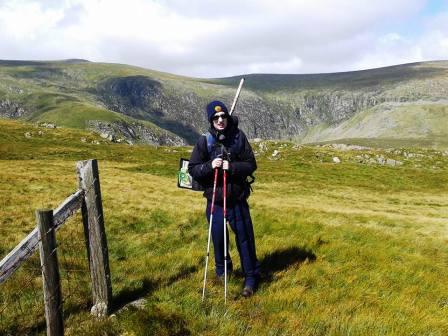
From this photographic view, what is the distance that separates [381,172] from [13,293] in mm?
62028

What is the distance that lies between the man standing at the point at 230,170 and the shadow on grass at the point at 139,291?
1281mm

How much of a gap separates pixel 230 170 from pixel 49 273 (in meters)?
3.57

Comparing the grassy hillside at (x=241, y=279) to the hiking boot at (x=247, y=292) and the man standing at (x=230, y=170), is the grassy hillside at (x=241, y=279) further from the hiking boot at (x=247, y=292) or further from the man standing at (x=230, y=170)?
the man standing at (x=230, y=170)

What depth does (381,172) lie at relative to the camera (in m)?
63.7

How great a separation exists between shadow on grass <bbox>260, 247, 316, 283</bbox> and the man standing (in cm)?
97

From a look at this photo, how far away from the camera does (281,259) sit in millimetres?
10625

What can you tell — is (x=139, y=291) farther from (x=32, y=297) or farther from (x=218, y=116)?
(x=218, y=116)

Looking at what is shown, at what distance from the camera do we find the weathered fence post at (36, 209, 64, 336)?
564 centimetres

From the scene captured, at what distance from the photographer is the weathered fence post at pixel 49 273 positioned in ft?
18.5

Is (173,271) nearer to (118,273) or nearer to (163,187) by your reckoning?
(118,273)

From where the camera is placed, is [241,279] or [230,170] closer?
[230,170]

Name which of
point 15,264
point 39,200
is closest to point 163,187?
point 39,200

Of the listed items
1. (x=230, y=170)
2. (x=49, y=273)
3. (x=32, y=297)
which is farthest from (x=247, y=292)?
(x=32, y=297)

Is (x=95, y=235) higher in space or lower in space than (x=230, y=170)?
lower
